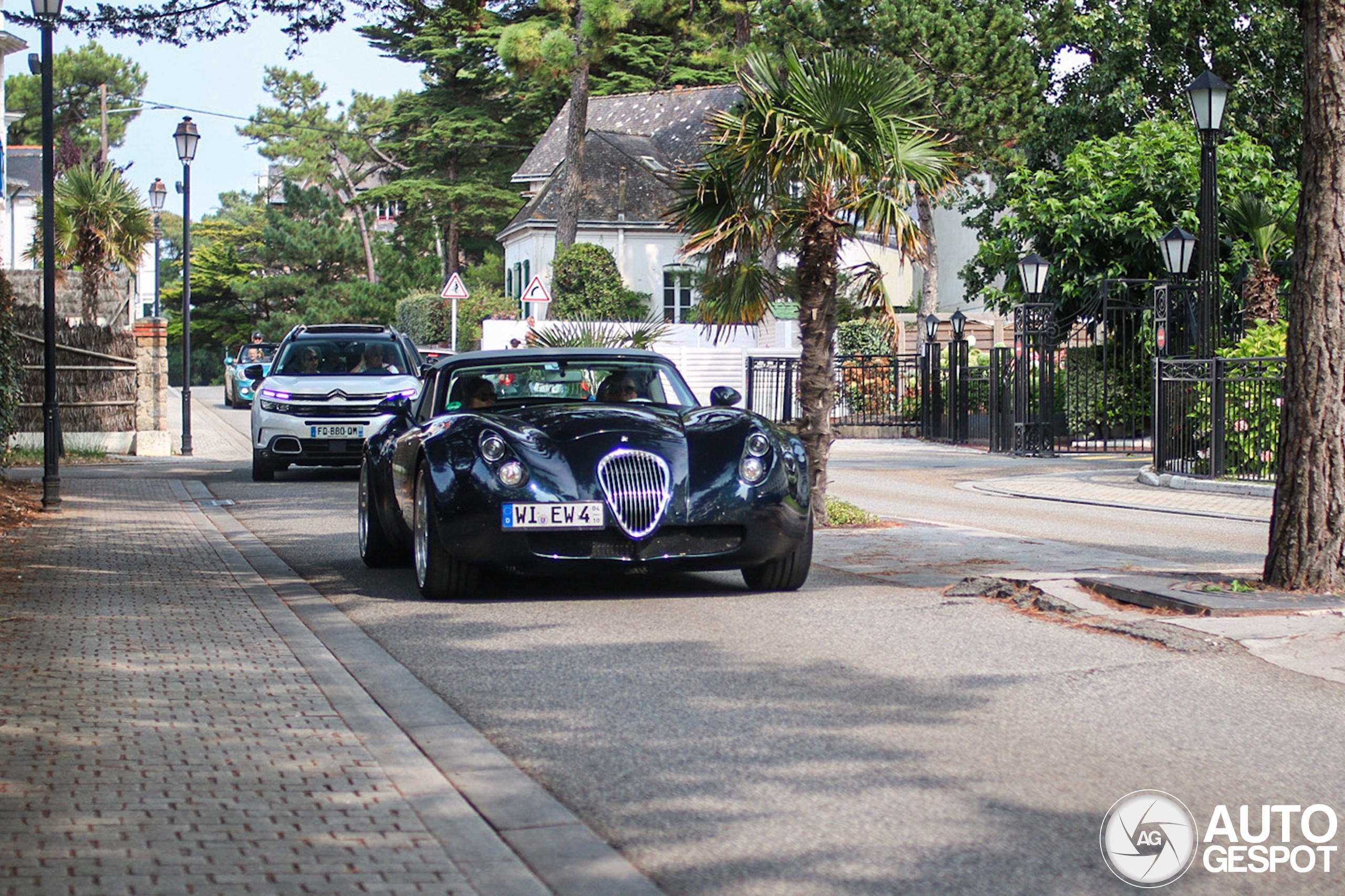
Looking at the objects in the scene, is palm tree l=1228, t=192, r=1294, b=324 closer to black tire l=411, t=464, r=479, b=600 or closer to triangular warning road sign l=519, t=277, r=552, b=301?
triangular warning road sign l=519, t=277, r=552, b=301

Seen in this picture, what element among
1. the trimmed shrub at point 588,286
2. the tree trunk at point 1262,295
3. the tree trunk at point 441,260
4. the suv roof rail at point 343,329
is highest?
the tree trunk at point 441,260

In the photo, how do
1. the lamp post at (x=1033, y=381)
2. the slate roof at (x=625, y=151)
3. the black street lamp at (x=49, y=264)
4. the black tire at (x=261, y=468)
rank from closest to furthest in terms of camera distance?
the black street lamp at (x=49, y=264), the black tire at (x=261, y=468), the lamp post at (x=1033, y=381), the slate roof at (x=625, y=151)

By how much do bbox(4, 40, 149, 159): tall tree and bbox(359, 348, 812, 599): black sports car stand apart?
297ft

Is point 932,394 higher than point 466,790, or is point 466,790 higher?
point 932,394

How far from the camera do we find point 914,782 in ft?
16.4

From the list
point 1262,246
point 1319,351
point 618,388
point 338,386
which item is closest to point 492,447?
point 618,388

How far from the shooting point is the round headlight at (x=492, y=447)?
8477 mm

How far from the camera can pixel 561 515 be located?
8.30 m

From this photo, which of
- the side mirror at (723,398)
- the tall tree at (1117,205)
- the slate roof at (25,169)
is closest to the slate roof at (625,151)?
the slate roof at (25,169)

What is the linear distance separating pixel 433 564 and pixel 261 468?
1091 cm

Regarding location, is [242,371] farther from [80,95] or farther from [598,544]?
[80,95]

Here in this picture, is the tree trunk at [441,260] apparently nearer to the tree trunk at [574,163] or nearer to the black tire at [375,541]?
the tree trunk at [574,163]

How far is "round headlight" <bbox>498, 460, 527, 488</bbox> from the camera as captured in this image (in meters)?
8.37

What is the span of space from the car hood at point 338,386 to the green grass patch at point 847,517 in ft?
21.2
